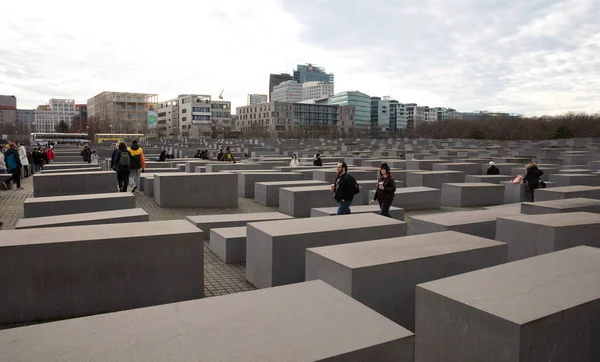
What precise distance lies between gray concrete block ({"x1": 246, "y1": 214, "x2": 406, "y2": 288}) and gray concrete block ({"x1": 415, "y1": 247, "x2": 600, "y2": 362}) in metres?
2.66

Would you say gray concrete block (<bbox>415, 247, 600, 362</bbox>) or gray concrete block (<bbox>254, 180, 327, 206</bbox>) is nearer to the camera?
gray concrete block (<bbox>415, 247, 600, 362</bbox>)

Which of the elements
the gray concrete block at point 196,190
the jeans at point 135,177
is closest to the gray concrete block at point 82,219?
the gray concrete block at point 196,190

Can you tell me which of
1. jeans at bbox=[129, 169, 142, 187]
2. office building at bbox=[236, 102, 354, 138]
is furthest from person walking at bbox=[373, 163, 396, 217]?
office building at bbox=[236, 102, 354, 138]

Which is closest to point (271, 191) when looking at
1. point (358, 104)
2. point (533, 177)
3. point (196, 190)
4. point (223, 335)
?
point (196, 190)

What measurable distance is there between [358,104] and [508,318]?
154 m

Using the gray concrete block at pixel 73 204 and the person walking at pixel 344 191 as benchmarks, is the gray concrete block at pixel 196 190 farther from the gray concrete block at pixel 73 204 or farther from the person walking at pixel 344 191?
the person walking at pixel 344 191

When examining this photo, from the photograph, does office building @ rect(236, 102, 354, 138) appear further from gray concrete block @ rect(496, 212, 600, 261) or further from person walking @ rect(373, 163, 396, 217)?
gray concrete block @ rect(496, 212, 600, 261)

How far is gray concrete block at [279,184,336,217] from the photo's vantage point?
41.0 feet

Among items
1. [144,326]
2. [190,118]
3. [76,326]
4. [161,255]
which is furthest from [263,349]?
[190,118]

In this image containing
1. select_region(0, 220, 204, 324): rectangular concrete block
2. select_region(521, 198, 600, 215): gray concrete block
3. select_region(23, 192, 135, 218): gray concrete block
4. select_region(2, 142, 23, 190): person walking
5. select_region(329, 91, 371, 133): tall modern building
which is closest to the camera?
select_region(0, 220, 204, 324): rectangular concrete block

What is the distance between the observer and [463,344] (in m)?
3.82

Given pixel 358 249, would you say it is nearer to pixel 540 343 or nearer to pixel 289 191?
pixel 540 343

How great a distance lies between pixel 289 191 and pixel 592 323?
30.1ft

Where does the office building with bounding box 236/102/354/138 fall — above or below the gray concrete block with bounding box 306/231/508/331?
above
